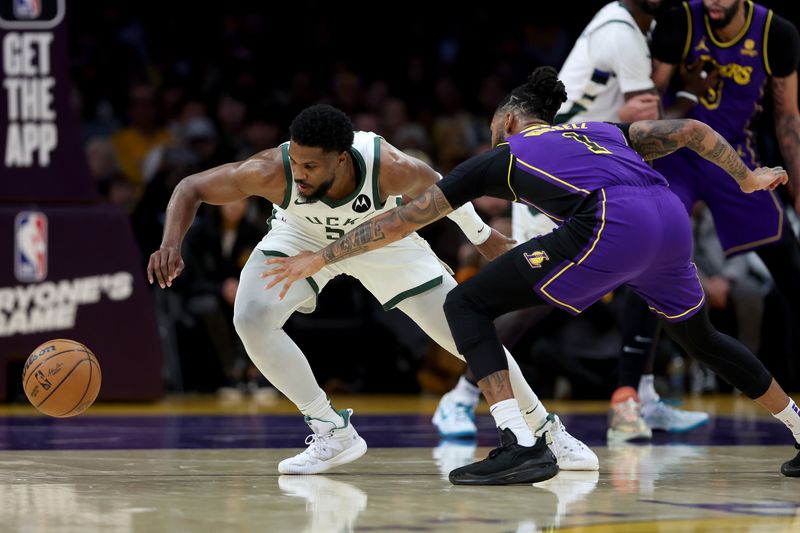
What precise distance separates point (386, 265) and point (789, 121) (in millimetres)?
2631

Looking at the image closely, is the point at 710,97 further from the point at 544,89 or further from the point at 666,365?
the point at 666,365

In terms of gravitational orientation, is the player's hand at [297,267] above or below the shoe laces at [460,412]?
above

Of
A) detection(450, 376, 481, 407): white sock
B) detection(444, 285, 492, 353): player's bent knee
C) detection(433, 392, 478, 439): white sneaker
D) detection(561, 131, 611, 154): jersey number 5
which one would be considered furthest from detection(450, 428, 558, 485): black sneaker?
detection(450, 376, 481, 407): white sock

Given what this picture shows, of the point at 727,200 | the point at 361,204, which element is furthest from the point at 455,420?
the point at 361,204

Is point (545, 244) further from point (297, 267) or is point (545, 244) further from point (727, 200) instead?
point (727, 200)

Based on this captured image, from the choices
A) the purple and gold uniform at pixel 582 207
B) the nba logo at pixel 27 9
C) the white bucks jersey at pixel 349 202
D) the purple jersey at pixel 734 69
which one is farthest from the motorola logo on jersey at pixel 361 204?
the nba logo at pixel 27 9

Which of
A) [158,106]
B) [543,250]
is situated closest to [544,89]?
[543,250]

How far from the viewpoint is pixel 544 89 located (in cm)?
529

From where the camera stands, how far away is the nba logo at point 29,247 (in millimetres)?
9328

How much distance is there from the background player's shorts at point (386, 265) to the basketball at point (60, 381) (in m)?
1.06

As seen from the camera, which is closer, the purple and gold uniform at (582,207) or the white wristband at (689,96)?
the purple and gold uniform at (582,207)

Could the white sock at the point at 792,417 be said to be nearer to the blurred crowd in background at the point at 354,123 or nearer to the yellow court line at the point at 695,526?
the yellow court line at the point at 695,526

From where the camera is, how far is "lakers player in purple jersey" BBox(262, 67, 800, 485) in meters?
4.92

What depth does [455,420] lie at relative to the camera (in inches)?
283
